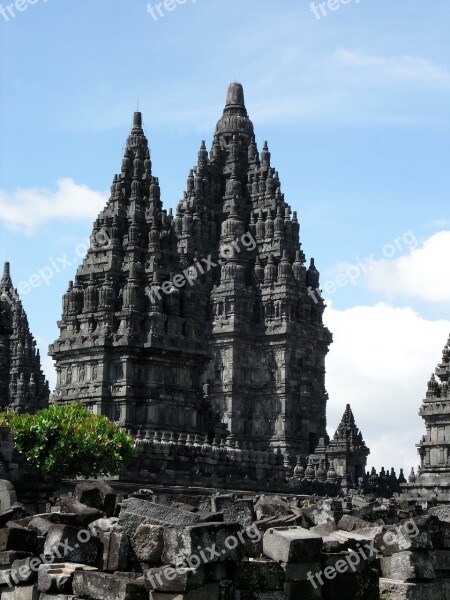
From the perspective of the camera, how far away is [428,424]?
7706cm

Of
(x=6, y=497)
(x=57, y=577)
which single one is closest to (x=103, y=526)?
(x=57, y=577)

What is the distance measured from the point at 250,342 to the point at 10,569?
234 feet

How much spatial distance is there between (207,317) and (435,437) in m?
22.7

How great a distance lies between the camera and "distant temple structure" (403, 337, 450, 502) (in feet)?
243

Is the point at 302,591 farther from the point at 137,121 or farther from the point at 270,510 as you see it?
the point at 137,121

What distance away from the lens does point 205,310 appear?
92375 mm

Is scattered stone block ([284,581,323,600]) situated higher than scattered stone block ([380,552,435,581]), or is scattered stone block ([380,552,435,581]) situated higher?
scattered stone block ([380,552,435,581])

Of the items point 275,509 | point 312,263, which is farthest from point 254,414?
point 275,509

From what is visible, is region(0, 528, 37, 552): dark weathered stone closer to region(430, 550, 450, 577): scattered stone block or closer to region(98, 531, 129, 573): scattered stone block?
region(98, 531, 129, 573): scattered stone block

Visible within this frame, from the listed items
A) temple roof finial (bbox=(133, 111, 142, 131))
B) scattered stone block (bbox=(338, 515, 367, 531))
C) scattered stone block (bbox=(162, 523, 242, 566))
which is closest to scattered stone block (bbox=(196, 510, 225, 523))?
scattered stone block (bbox=(162, 523, 242, 566))

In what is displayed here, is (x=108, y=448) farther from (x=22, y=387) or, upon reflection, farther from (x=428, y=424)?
(x=22, y=387)

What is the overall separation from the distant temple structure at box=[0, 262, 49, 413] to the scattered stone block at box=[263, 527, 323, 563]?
6913 cm

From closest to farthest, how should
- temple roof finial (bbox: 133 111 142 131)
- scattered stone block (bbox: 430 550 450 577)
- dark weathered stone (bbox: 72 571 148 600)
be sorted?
1. dark weathered stone (bbox: 72 571 148 600)
2. scattered stone block (bbox: 430 550 450 577)
3. temple roof finial (bbox: 133 111 142 131)

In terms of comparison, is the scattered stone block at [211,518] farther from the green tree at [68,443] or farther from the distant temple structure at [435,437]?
the distant temple structure at [435,437]
